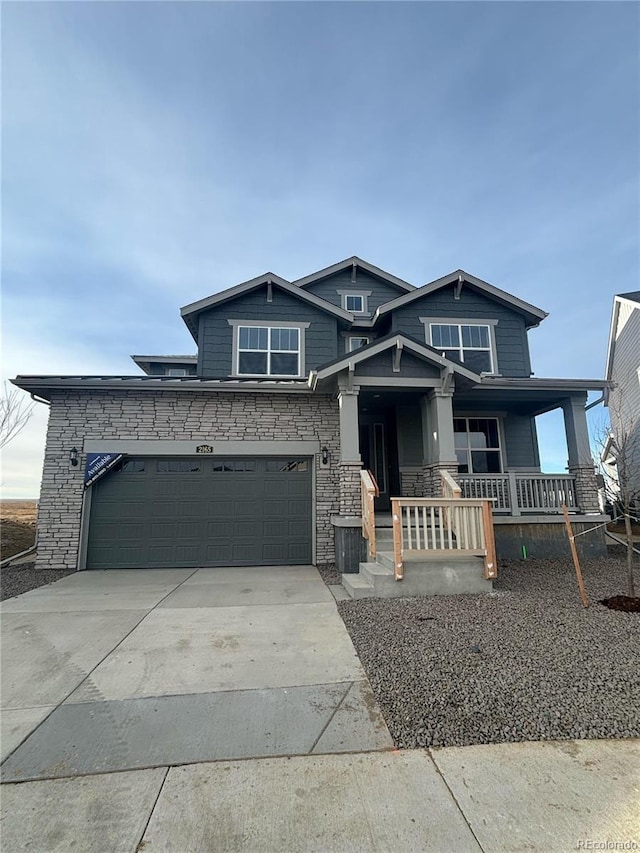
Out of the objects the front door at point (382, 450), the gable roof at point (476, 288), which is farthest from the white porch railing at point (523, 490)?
the gable roof at point (476, 288)

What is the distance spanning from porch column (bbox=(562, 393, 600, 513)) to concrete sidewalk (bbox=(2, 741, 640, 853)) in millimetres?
7506

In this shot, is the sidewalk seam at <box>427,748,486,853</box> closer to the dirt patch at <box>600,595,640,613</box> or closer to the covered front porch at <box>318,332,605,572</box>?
the dirt patch at <box>600,595,640,613</box>

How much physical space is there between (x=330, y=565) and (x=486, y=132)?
11248mm

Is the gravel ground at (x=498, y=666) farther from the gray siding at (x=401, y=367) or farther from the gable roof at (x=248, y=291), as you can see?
the gable roof at (x=248, y=291)

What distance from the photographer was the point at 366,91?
→ 8719 mm

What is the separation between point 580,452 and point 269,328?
848cm

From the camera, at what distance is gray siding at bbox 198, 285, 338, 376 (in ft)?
35.5

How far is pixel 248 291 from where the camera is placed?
11.1 metres

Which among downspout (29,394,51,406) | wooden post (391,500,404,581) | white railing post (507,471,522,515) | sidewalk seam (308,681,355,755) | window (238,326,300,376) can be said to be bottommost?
sidewalk seam (308,681,355,755)

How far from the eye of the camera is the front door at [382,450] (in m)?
10.5

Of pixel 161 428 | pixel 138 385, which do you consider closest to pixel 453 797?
pixel 161 428

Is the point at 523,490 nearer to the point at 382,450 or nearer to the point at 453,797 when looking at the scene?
the point at 382,450

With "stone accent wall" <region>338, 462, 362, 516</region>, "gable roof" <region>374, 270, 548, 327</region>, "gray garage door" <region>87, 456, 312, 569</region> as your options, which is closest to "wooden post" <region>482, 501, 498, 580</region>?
"stone accent wall" <region>338, 462, 362, 516</region>

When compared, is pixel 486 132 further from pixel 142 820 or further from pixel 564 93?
pixel 142 820
